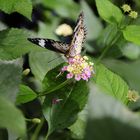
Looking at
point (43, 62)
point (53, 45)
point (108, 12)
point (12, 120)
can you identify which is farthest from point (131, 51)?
point (12, 120)

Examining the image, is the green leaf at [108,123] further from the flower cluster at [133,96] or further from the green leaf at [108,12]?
the green leaf at [108,12]

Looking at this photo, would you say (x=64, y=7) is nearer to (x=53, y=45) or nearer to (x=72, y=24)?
(x=72, y=24)

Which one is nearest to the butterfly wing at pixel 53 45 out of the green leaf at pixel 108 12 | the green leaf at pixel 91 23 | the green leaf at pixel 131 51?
the green leaf at pixel 108 12

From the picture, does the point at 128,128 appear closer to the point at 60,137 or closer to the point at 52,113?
the point at 52,113

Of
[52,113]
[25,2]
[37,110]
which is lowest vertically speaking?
[37,110]

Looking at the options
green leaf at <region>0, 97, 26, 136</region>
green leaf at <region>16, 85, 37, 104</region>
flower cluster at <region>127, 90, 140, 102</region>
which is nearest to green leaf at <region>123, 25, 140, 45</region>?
flower cluster at <region>127, 90, 140, 102</region>

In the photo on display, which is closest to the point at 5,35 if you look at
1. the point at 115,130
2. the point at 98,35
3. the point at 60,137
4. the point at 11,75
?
the point at 11,75
